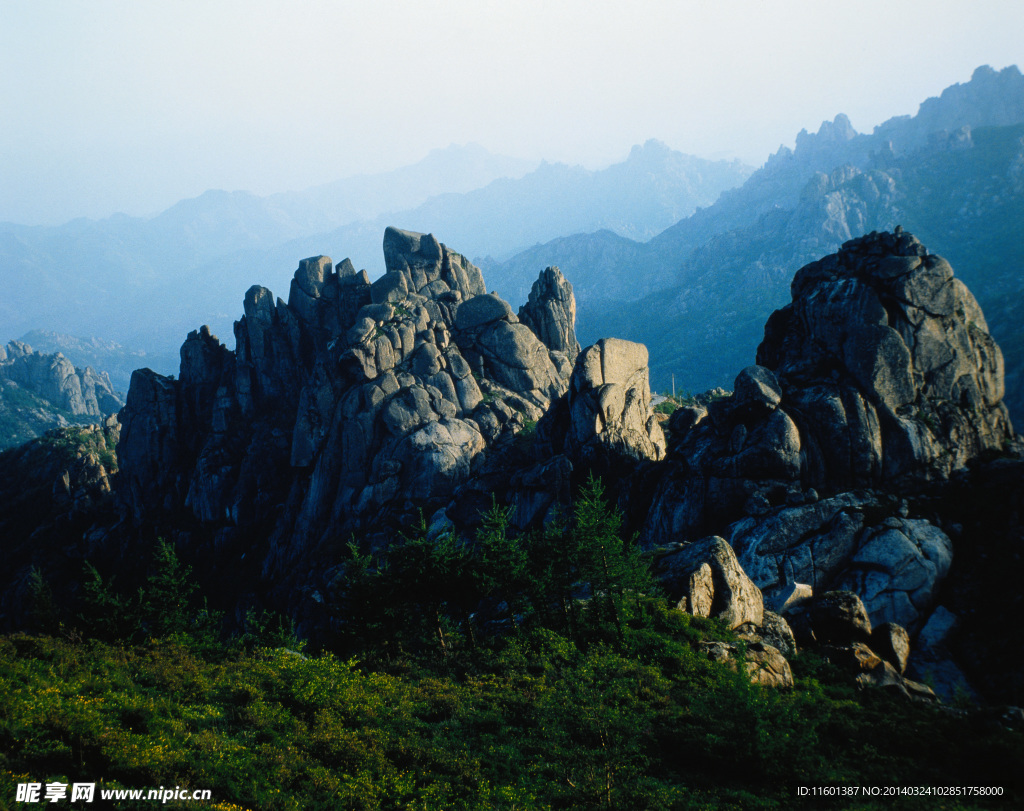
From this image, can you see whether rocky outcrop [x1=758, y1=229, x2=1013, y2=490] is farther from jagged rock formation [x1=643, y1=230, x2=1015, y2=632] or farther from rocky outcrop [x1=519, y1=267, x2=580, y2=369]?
rocky outcrop [x1=519, y1=267, x2=580, y2=369]

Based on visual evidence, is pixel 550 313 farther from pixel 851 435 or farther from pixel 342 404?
pixel 851 435

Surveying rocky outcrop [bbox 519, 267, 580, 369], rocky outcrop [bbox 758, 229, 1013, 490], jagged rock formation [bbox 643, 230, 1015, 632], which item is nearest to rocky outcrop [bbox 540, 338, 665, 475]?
jagged rock formation [bbox 643, 230, 1015, 632]

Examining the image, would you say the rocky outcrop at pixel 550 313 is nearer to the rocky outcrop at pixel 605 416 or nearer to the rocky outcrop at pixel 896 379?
the rocky outcrop at pixel 605 416

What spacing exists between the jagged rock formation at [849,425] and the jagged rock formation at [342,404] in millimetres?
30131

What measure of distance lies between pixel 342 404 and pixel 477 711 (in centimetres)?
5402

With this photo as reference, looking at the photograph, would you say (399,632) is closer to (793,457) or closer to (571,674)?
(571,674)

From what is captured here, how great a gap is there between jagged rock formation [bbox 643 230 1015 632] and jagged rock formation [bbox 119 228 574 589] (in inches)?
1186

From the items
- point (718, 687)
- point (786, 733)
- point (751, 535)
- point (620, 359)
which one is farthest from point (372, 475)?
point (786, 733)

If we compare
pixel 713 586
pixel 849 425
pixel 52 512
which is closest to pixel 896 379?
pixel 849 425

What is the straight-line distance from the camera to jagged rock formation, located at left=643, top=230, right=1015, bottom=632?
1731 inches

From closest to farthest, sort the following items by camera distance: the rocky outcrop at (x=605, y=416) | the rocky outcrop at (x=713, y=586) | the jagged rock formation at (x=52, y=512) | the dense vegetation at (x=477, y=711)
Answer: the dense vegetation at (x=477, y=711) → the rocky outcrop at (x=713, y=586) → the rocky outcrop at (x=605, y=416) → the jagged rock formation at (x=52, y=512)

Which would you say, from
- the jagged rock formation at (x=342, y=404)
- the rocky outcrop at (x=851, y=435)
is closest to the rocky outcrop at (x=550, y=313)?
the jagged rock formation at (x=342, y=404)

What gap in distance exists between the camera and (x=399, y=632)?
33625 mm

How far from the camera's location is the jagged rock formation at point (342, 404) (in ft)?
234
